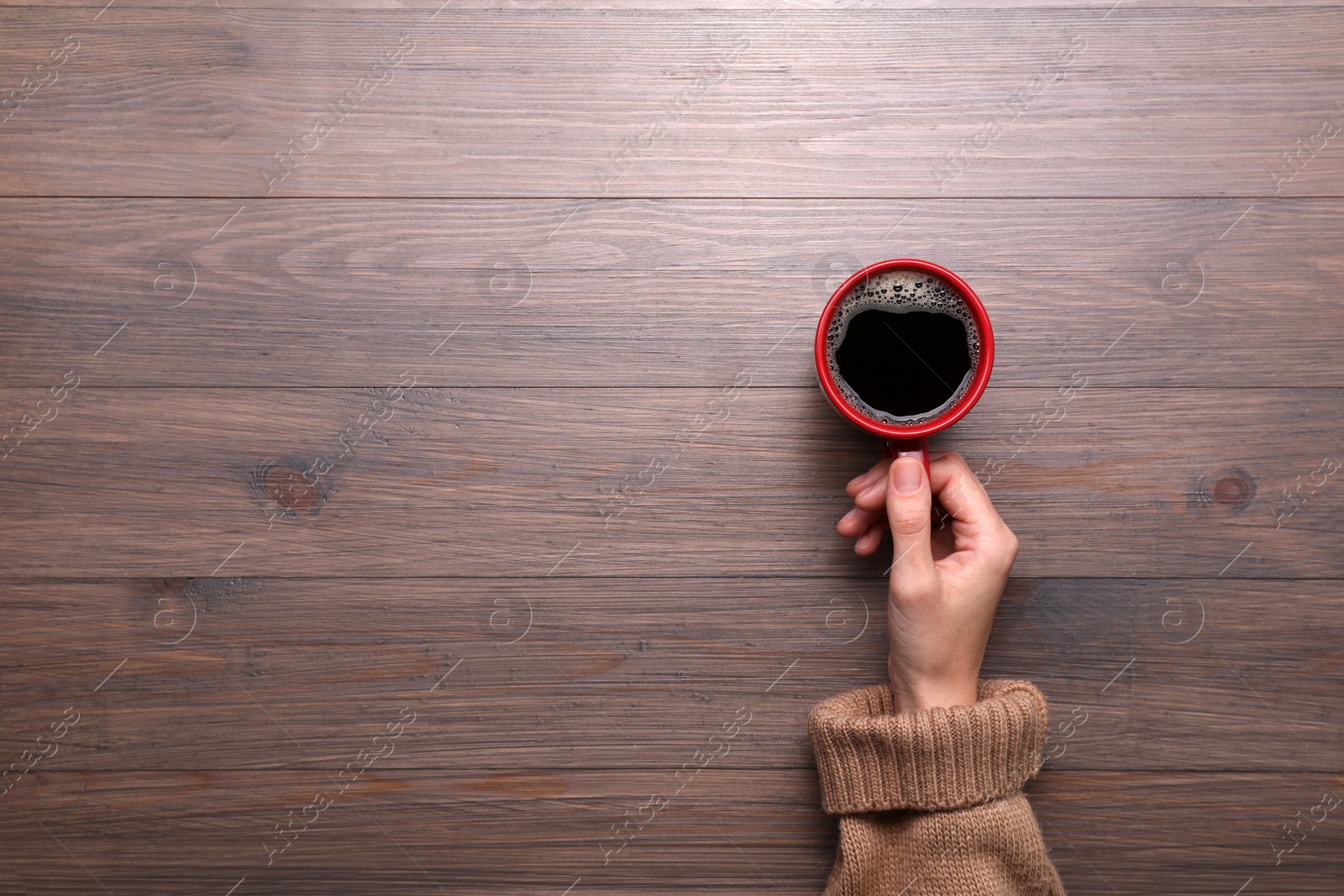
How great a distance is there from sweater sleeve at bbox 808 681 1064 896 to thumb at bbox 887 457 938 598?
0.14 m

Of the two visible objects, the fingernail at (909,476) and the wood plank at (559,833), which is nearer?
the fingernail at (909,476)

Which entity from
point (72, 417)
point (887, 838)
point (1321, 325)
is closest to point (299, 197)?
point (72, 417)

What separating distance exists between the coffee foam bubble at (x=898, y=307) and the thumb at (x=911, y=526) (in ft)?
0.17

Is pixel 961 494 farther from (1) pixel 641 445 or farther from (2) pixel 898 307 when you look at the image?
(1) pixel 641 445

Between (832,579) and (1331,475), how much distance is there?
598 millimetres

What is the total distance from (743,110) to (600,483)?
0.47 metres

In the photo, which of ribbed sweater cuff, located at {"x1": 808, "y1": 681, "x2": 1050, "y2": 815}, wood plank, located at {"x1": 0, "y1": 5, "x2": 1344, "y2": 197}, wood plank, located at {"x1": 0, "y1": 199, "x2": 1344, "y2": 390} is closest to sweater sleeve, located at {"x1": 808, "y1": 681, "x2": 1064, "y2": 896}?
ribbed sweater cuff, located at {"x1": 808, "y1": 681, "x2": 1050, "y2": 815}

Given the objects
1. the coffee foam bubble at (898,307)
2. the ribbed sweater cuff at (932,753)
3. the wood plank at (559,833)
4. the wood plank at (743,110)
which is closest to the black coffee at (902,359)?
the coffee foam bubble at (898,307)

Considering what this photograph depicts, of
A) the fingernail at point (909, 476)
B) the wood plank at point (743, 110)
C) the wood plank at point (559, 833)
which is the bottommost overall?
the wood plank at point (559, 833)

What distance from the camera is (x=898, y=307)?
34.8 inches

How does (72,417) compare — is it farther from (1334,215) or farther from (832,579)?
(1334,215)

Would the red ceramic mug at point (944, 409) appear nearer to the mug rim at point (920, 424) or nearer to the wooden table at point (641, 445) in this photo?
the mug rim at point (920, 424)

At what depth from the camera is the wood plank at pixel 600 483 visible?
98 centimetres

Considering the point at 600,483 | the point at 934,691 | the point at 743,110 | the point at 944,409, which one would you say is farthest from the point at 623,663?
the point at 743,110
